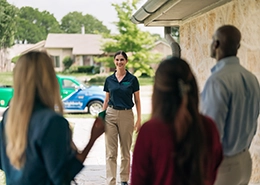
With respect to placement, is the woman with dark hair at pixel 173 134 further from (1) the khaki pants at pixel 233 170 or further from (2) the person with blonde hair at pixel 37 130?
(1) the khaki pants at pixel 233 170

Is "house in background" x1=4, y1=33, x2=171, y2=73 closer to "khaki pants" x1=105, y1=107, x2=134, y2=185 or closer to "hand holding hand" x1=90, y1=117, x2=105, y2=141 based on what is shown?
"khaki pants" x1=105, y1=107, x2=134, y2=185

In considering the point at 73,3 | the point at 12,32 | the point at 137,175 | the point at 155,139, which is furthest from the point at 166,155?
the point at 73,3

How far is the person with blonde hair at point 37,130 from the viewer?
1.63 meters

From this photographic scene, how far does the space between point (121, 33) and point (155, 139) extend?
81.4 feet

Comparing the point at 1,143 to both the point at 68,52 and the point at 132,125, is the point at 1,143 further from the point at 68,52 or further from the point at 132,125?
the point at 68,52

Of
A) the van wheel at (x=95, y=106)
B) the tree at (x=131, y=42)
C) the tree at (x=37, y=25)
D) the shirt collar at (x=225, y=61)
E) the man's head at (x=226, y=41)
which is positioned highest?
the tree at (x=37, y=25)

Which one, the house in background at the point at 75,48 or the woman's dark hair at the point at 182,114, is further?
the house in background at the point at 75,48

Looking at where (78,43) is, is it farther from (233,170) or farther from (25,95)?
(25,95)

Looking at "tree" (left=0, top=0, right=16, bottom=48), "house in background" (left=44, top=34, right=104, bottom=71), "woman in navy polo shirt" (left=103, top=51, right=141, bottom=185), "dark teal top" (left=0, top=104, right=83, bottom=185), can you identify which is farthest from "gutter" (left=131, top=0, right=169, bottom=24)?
"house in background" (left=44, top=34, right=104, bottom=71)

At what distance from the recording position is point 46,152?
1630 millimetres

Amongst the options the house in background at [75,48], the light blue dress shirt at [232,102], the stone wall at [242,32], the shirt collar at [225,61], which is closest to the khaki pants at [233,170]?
the light blue dress shirt at [232,102]

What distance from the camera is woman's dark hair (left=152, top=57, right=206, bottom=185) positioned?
60.9 inches

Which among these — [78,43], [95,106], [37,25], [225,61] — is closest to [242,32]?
[225,61]

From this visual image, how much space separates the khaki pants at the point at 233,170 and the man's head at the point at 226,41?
0.58 m
